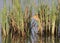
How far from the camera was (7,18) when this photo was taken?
6.96 m

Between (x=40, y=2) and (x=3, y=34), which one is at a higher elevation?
(x=40, y=2)

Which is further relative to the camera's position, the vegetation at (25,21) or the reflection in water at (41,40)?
the vegetation at (25,21)

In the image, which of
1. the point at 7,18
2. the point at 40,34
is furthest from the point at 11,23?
the point at 40,34

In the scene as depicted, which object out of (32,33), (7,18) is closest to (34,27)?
(32,33)

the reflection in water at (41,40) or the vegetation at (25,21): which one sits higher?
the vegetation at (25,21)

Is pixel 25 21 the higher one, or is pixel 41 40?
pixel 25 21

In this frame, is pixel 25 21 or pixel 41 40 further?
pixel 25 21

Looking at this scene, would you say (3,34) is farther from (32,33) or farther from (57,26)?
(57,26)

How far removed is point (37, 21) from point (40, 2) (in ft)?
1.26

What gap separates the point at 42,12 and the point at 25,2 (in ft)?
1.33

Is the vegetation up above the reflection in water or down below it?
above

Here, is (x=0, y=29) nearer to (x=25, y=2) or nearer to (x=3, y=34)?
(x=3, y=34)

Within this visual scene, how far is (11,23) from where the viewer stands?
7.02 meters

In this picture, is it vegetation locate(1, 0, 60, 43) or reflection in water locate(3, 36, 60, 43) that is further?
vegetation locate(1, 0, 60, 43)
